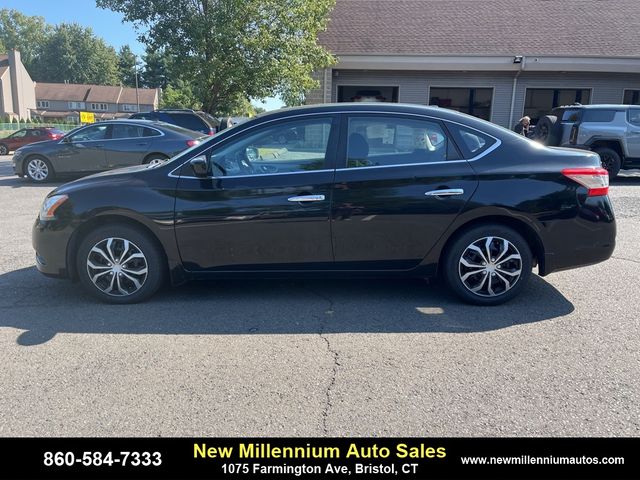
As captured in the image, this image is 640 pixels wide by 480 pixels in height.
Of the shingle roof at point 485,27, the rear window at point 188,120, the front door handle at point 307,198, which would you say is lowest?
the front door handle at point 307,198

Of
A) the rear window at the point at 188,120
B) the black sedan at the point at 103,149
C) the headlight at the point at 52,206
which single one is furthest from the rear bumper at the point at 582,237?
the rear window at the point at 188,120

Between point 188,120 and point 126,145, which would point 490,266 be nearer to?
point 126,145

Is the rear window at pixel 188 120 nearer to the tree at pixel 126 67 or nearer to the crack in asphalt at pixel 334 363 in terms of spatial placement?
the crack in asphalt at pixel 334 363

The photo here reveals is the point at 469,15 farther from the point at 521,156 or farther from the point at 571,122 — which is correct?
the point at 521,156

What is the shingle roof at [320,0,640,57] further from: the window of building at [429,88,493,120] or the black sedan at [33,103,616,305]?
the black sedan at [33,103,616,305]

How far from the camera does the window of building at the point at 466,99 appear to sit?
17.1 metres

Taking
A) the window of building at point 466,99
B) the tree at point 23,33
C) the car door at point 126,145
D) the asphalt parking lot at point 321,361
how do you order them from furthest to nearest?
the tree at point 23,33
the window of building at point 466,99
the car door at point 126,145
the asphalt parking lot at point 321,361

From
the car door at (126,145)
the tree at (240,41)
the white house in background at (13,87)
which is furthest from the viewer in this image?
the white house in background at (13,87)

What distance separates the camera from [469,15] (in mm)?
18938

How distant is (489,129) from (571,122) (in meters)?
9.48

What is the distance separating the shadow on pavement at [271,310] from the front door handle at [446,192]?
99cm

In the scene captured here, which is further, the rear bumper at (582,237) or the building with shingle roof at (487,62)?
the building with shingle roof at (487,62)

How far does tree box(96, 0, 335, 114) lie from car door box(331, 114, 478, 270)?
12644 mm

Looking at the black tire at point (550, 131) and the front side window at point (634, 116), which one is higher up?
the front side window at point (634, 116)
